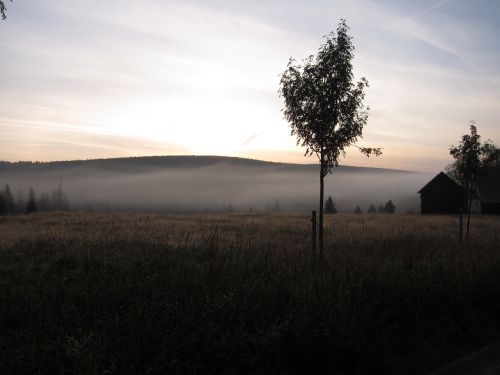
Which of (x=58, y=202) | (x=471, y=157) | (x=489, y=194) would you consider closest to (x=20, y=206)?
(x=58, y=202)

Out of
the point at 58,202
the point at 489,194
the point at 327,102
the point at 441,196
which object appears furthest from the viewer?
the point at 58,202

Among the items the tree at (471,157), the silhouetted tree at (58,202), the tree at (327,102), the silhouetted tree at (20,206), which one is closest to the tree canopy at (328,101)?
the tree at (327,102)

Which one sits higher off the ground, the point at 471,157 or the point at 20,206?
the point at 471,157

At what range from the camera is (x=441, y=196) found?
62219mm

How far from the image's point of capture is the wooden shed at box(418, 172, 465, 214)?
61.6m

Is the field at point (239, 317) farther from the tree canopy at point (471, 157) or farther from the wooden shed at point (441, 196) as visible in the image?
the wooden shed at point (441, 196)

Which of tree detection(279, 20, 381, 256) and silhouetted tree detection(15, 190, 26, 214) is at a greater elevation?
tree detection(279, 20, 381, 256)

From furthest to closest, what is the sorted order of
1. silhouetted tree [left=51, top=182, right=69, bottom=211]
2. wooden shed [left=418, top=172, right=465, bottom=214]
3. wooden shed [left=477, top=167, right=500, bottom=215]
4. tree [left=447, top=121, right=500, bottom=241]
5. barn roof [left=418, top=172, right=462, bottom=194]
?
silhouetted tree [left=51, top=182, right=69, bottom=211]
barn roof [left=418, top=172, right=462, bottom=194]
wooden shed [left=418, top=172, right=465, bottom=214]
wooden shed [left=477, top=167, right=500, bottom=215]
tree [left=447, top=121, right=500, bottom=241]

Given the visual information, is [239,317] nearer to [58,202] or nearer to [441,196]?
[441,196]

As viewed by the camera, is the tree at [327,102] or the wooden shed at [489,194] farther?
the wooden shed at [489,194]

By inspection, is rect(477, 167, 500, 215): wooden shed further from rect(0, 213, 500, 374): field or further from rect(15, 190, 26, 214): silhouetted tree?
rect(15, 190, 26, 214): silhouetted tree

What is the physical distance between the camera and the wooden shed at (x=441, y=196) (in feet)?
202

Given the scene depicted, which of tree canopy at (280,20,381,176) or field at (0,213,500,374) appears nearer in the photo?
field at (0,213,500,374)

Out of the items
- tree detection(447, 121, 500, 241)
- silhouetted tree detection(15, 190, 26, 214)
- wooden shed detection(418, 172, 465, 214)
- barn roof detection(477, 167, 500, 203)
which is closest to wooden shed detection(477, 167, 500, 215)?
barn roof detection(477, 167, 500, 203)
